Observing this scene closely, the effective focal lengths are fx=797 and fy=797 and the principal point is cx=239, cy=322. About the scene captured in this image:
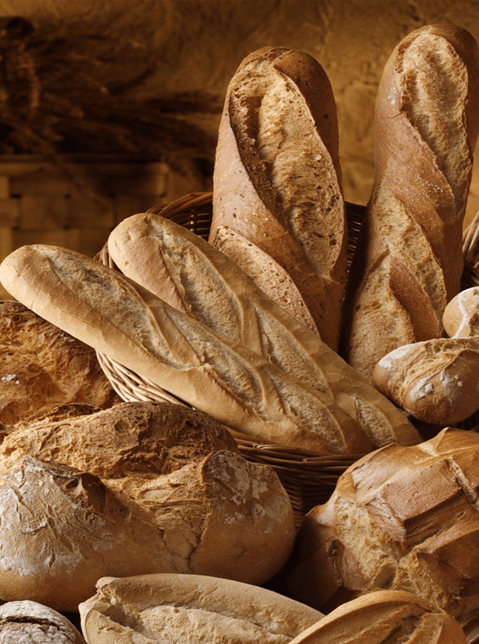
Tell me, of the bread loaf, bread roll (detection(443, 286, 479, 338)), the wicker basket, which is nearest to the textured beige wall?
the bread loaf

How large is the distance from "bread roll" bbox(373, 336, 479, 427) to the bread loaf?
0.25 metres

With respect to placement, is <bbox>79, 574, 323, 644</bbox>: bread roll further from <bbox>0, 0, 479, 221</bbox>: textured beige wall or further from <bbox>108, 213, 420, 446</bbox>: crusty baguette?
<bbox>0, 0, 479, 221</bbox>: textured beige wall

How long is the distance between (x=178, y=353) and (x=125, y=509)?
598 millimetres

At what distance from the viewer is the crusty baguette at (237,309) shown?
150 cm

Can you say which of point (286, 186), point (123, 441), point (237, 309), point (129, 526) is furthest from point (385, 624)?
point (286, 186)

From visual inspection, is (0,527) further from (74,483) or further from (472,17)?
(472,17)

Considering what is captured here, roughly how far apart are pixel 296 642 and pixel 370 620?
78mm

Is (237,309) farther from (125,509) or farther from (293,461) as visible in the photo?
(125,509)

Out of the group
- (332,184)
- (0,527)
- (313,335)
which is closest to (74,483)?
(0,527)

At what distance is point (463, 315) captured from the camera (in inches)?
64.3

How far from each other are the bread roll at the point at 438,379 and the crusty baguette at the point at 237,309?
0.04 m

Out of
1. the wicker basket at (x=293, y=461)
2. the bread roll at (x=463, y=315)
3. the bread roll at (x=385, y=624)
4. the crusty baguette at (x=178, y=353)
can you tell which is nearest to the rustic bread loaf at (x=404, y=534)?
the bread roll at (x=385, y=624)

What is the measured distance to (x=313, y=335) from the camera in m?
1.62

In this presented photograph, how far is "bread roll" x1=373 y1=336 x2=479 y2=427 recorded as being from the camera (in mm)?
1440
